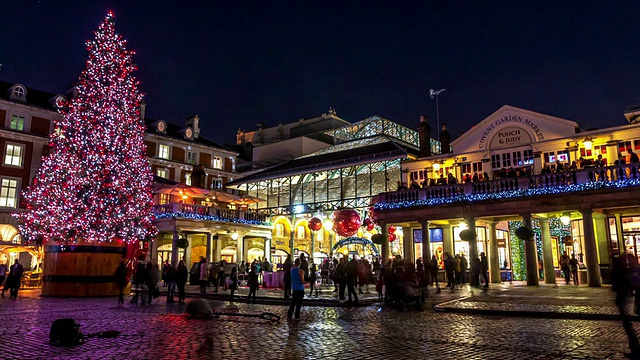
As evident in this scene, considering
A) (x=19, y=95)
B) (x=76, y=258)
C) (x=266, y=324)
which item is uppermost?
(x=19, y=95)

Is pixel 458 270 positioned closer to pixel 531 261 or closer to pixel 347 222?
pixel 531 261

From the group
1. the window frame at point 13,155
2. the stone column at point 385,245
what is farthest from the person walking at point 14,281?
the window frame at point 13,155

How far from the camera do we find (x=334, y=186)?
36.2 metres

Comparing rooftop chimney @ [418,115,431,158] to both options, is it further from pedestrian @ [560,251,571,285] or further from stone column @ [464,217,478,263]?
pedestrian @ [560,251,571,285]

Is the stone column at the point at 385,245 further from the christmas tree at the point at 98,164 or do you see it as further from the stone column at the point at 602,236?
the christmas tree at the point at 98,164

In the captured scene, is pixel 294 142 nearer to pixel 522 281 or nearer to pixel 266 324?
pixel 522 281

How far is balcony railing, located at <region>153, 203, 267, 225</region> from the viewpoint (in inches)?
1388

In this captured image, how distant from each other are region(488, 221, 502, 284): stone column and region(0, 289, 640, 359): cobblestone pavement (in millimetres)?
12960

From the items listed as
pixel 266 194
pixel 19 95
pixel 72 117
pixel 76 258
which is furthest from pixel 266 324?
pixel 19 95

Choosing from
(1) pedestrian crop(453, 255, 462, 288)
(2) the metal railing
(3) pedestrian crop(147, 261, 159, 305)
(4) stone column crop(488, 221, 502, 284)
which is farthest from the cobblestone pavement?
(4) stone column crop(488, 221, 502, 284)

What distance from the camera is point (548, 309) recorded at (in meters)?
13.5

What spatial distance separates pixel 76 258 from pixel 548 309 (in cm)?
1993

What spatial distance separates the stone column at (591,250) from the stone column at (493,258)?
5789 mm

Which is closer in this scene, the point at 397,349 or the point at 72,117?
the point at 397,349
